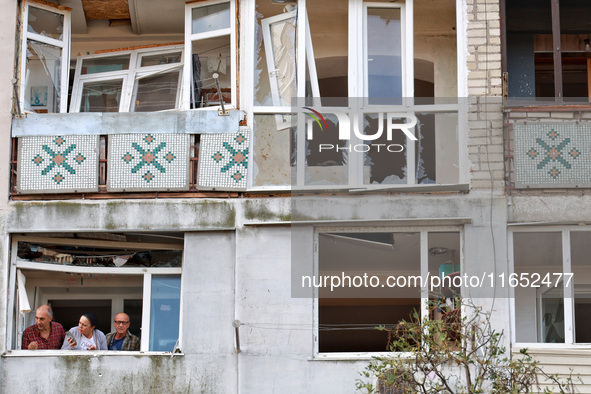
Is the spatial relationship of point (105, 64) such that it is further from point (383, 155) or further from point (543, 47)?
point (543, 47)

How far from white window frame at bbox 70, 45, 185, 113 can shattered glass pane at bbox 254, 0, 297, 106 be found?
1358 millimetres

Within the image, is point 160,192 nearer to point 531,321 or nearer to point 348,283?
point 348,283

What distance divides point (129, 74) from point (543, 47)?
5.63 m

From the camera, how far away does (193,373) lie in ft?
45.5

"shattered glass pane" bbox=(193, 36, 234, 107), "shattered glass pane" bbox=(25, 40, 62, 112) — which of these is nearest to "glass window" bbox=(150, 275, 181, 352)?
"shattered glass pane" bbox=(193, 36, 234, 107)

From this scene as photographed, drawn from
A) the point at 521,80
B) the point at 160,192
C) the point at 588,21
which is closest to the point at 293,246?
the point at 160,192

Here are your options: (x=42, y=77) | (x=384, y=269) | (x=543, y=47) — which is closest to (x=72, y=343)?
(x=42, y=77)

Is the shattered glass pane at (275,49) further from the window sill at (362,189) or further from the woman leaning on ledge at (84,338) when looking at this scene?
the woman leaning on ledge at (84,338)

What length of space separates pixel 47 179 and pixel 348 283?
404 centimetres

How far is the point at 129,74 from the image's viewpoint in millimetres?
15898

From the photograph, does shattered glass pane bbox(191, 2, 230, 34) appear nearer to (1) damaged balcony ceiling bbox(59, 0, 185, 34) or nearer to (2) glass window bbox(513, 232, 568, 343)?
(1) damaged balcony ceiling bbox(59, 0, 185, 34)

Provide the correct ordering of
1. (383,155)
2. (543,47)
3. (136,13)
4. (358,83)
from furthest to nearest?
1. (136,13)
2. (543,47)
3. (358,83)
4. (383,155)

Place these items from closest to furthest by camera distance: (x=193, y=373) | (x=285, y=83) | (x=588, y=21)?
(x=193, y=373)
(x=285, y=83)
(x=588, y=21)

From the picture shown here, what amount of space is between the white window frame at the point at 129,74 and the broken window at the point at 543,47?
4475 mm
